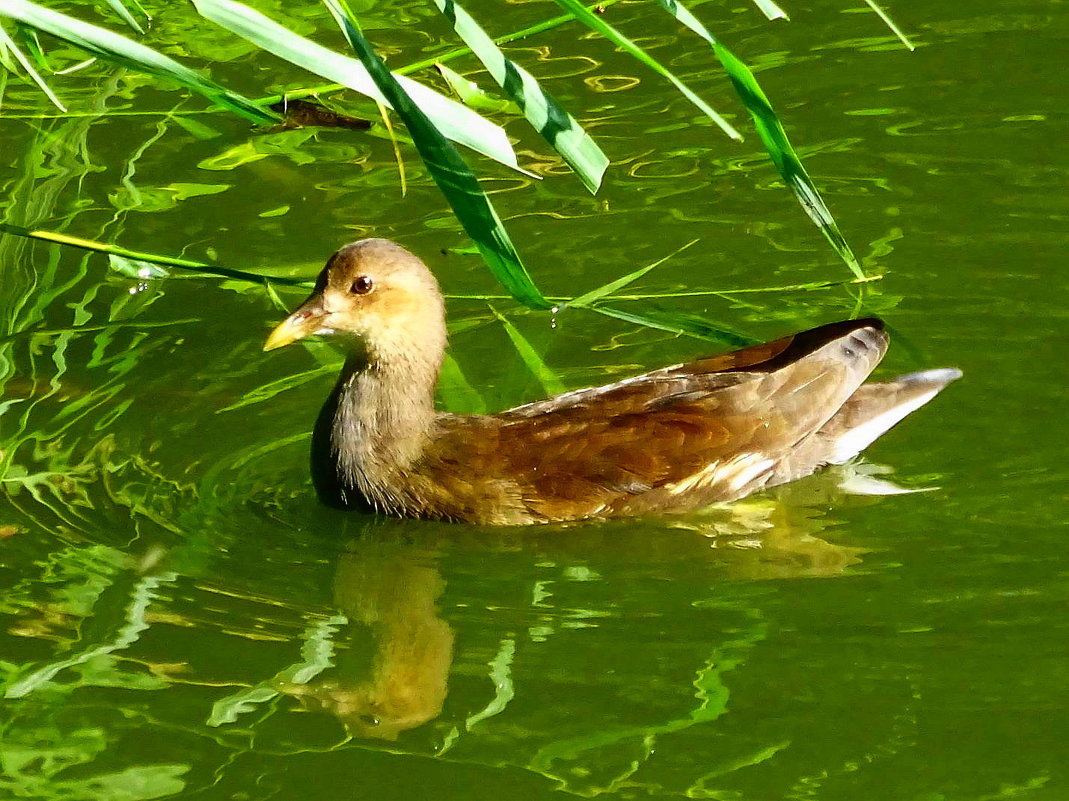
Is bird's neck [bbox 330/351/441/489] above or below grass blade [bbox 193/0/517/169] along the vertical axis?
below

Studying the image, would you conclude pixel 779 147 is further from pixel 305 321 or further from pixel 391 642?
pixel 391 642

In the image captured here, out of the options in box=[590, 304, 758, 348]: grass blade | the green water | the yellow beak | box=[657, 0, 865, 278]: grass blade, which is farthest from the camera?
the yellow beak

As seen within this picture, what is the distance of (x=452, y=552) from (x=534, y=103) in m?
1.43

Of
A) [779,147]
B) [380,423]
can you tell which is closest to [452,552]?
[380,423]

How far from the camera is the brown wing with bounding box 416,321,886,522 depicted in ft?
17.2

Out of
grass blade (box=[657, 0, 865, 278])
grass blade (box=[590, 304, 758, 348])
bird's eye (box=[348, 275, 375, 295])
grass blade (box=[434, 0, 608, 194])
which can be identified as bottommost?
grass blade (box=[590, 304, 758, 348])

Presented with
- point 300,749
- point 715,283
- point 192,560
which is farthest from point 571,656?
point 715,283

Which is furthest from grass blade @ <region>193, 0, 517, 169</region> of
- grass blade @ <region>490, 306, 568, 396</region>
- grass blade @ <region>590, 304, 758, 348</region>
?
grass blade @ <region>490, 306, 568, 396</region>

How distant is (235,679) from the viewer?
4.30 meters

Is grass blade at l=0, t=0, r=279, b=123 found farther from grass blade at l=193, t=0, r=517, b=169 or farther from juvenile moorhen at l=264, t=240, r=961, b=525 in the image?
juvenile moorhen at l=264, t=240, r=961, b=525

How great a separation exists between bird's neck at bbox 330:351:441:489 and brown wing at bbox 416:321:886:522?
4.4 inches

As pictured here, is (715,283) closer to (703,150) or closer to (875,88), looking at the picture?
(703,150)

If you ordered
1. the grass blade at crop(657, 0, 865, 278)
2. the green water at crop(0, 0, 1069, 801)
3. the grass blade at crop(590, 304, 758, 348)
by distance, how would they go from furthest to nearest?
the grass blade at crop(590, 304, 758, 348) < the grass blade at crop(657, 0, 865, 278) < the green water at crop(0, 0, 1069, 801)

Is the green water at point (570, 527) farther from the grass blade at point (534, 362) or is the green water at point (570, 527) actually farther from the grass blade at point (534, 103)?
the grass blade at point (534, 103)
